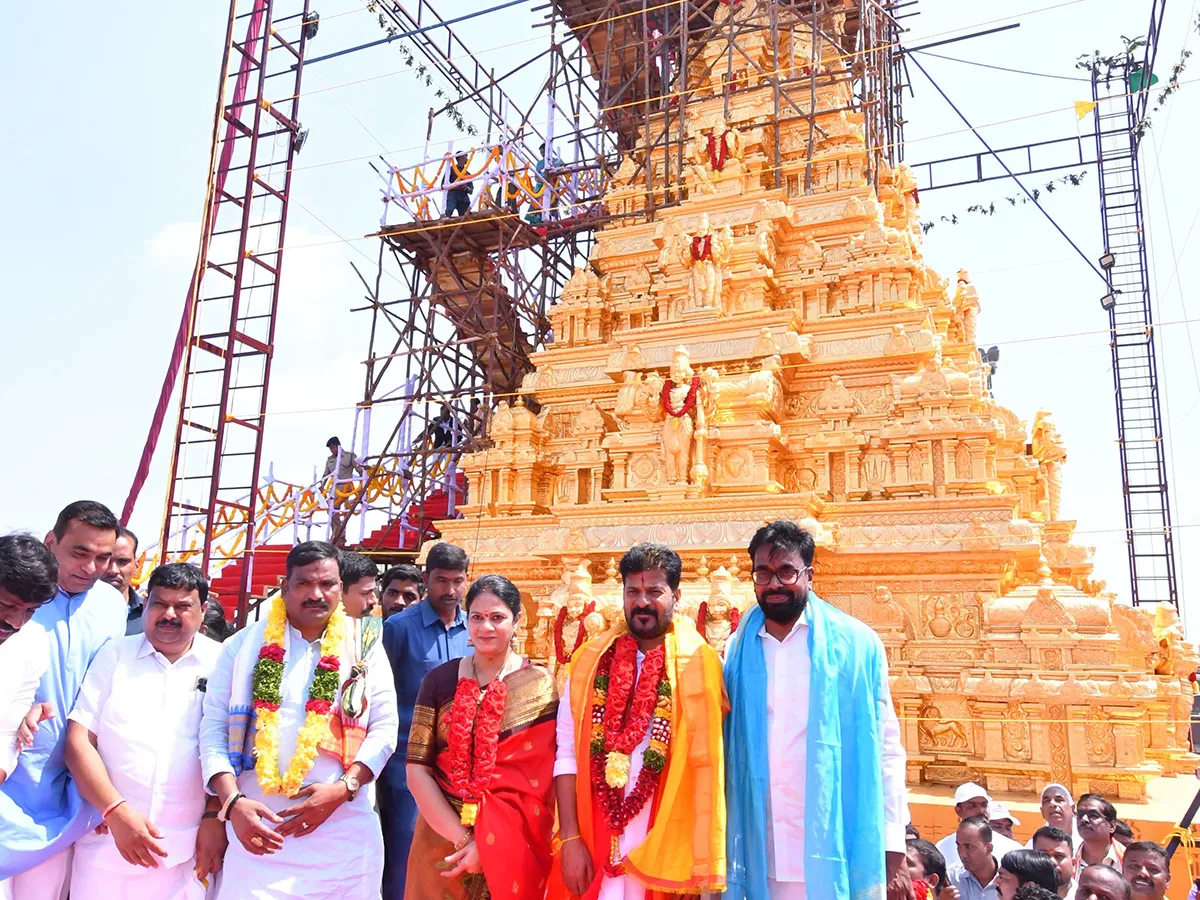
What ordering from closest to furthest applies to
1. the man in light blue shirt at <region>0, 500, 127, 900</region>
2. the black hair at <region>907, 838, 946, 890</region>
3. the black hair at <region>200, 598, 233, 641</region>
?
the man in light blue shirt at <region>0, 500, 127, 900</region> < the black hair at <region>907, 838, 946, 890</region> < the black hair at <region>200, 598, 233, 641</region>

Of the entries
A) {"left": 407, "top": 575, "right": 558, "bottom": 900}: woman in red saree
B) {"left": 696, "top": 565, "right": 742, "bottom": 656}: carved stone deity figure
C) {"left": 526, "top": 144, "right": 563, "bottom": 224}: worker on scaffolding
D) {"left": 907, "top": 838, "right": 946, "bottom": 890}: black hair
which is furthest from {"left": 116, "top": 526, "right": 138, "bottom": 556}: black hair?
{"left": 526, "top": 144, "right": 563, "bottom": 224}: worker on scaffolding

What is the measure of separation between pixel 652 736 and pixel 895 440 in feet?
28.3

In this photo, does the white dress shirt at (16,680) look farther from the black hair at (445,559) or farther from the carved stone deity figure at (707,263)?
the carved stone deity figure at (707,263)

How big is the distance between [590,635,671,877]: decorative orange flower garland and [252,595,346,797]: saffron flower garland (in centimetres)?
112

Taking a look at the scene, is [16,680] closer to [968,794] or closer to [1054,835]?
[1054,835]

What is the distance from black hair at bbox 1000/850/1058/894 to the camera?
14.0 feet

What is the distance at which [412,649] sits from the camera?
4855mm

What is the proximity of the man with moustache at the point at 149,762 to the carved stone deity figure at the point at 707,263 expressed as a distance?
10.4 m

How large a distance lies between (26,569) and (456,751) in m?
1.75

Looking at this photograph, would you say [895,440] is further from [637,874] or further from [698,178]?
[637,874]

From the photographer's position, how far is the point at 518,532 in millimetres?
12961

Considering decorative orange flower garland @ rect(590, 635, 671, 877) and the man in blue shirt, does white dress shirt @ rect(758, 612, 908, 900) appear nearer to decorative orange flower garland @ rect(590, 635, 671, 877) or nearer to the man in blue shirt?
decorative orange flower garland @ rect(590, 635, 671, 877)

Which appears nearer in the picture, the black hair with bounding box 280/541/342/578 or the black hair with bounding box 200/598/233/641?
the black hair with bounding box 280/541/342/578

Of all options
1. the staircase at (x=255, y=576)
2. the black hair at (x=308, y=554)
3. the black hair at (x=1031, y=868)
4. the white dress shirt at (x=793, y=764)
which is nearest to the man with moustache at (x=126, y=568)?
the black hair at (x=308, y=554)
